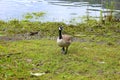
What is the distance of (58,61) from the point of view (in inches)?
353

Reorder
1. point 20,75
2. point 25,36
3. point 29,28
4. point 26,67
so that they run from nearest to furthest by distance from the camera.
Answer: point 20,75, point 26,67, point 25,36, point 29,28

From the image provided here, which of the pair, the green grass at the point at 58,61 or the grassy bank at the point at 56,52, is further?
the grassy bank at the point at 56,52

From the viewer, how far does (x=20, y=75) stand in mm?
7320

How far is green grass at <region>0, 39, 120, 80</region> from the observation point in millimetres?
7598

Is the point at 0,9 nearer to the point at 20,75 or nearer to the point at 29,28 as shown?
the point at 29,28

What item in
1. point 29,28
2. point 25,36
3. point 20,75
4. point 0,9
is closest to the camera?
point 20,75

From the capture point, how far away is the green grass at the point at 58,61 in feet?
24.9

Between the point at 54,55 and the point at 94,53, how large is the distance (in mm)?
1308

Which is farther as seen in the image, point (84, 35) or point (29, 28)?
point (29, 28)

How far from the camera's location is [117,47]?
1130cm

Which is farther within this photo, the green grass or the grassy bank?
the grassy bank

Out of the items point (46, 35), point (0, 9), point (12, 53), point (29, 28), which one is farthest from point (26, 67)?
point (0, 9)

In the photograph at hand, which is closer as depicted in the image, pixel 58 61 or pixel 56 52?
pixel 58 61

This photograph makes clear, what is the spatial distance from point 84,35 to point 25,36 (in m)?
2.31
